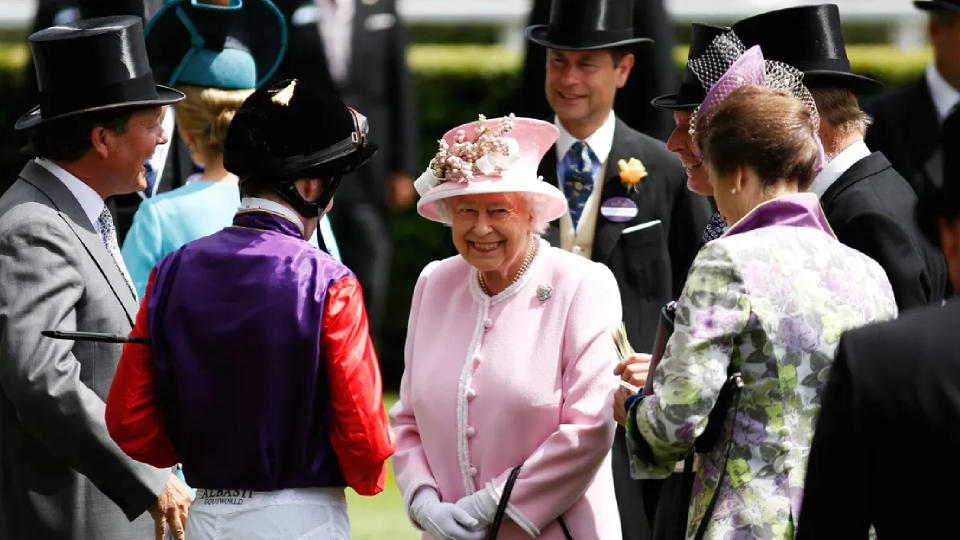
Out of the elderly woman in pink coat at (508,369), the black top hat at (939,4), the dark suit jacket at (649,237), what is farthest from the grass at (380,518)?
the black top hat at (939,4)

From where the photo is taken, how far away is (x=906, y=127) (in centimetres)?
637

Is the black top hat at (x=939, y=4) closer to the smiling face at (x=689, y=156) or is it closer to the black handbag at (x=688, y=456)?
the smiling face at (x=689, y=156)

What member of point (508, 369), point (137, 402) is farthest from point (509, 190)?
point (137, 402)

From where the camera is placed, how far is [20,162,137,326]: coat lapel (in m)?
4.39

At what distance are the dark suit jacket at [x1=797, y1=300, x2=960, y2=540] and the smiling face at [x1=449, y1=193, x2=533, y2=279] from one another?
1987mm

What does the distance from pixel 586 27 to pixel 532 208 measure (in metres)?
1.81

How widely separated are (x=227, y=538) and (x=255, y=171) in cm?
100

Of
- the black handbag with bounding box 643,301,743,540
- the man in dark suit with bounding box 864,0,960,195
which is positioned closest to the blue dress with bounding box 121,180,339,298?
the black handbag with bounding box 643,301,743,540

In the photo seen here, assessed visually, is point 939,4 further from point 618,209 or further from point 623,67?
point 623,67

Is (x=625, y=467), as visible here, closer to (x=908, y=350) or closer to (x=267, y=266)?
(x=267, y=266)

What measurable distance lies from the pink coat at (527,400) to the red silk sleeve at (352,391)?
0.46m

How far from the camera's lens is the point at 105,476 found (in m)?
4.26

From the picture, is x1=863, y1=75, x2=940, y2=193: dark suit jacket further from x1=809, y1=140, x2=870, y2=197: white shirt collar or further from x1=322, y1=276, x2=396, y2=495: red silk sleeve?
x1=322, y1=276, x2=396, y2=495: red silk sleeve

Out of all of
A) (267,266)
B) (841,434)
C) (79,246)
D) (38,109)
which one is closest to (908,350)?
(841,434)
